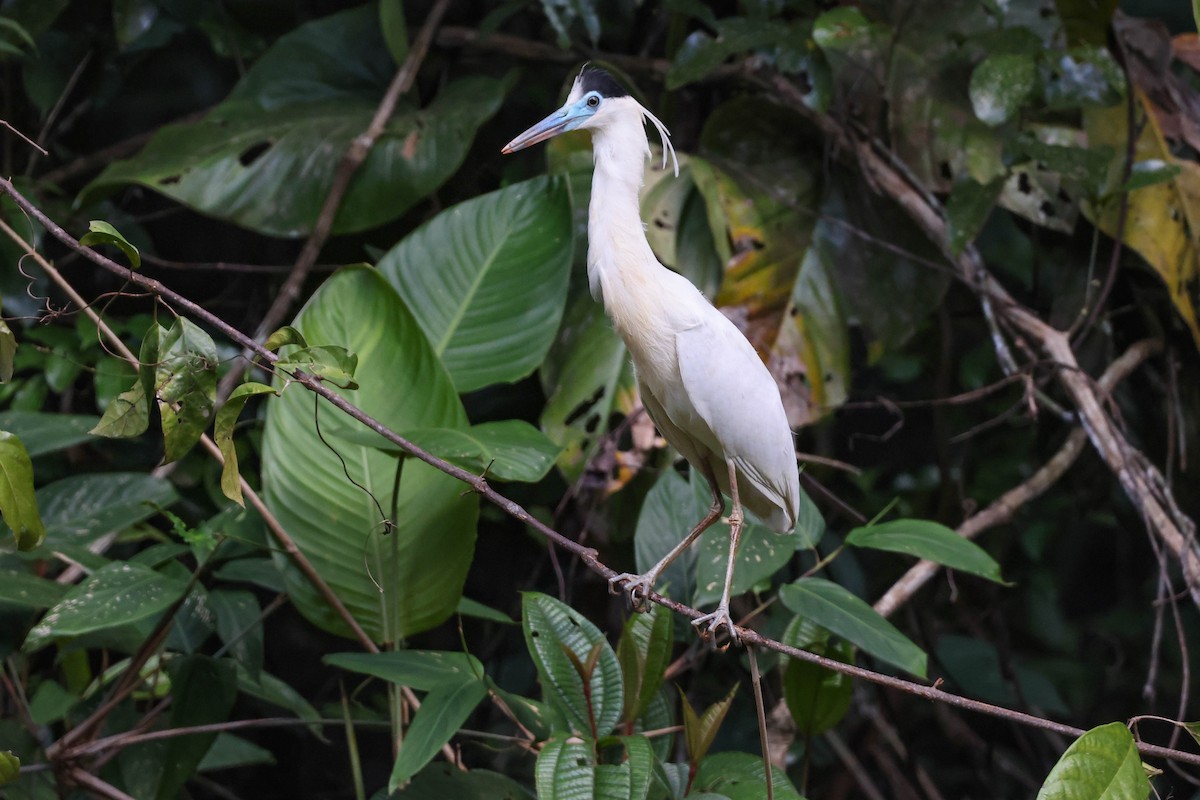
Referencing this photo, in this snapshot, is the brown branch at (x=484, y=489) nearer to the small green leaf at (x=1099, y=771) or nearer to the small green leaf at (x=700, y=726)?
the small green leaf at (x=1099, y=771)

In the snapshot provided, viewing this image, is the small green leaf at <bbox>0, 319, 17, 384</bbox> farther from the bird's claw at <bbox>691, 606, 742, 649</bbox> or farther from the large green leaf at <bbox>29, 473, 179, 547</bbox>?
the bird's claw at <bbox>691, 606, 742, 649</bbox>

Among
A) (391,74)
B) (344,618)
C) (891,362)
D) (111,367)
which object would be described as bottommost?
(891,362)

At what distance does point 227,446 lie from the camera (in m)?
1.04

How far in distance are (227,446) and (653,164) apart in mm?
1353

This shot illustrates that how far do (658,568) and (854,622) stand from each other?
0.27 m

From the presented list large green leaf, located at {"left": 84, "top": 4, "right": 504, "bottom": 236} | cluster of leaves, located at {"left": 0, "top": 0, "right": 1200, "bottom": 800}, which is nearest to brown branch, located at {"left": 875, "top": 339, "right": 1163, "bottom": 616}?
cluster of leaves, located at {"left": 0, "top": 0, "right": 1200, "bottom": 800}

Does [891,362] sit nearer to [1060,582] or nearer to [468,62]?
[1060,582]

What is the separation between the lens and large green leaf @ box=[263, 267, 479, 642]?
1519 millimetres

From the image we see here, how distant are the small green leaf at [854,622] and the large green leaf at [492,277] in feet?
1.93

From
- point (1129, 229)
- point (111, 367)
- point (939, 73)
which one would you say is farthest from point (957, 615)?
point (111, 367)

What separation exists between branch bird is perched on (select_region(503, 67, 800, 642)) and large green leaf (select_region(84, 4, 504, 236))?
0.75 meters

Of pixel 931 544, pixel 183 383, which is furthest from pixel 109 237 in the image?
pixel 931 544

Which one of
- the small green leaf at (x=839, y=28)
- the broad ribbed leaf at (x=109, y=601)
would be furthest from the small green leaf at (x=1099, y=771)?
the small green leaf at (x=839, y=28)

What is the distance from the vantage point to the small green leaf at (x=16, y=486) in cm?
Answer: 102
